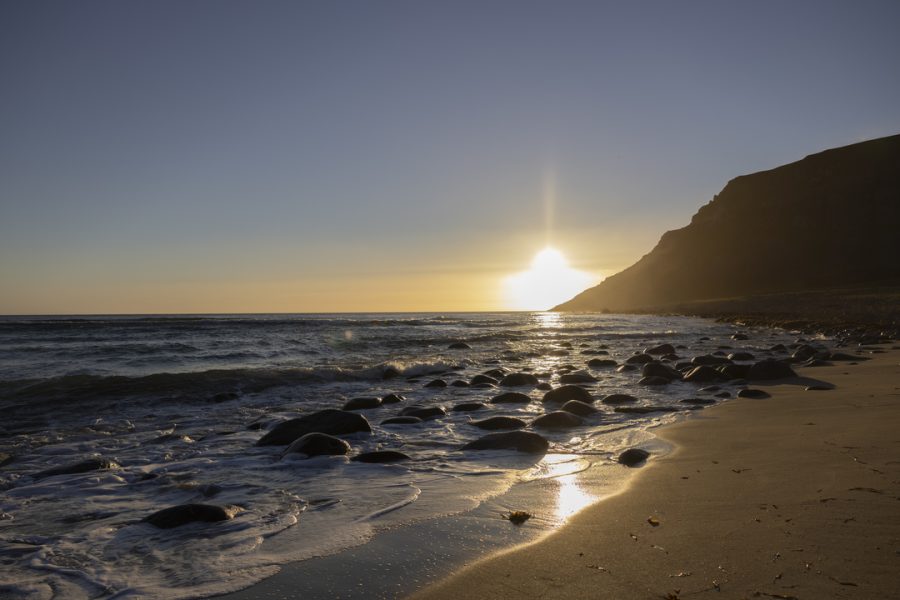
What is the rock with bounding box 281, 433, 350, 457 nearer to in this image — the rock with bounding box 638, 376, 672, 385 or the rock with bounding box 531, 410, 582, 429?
the rock with bounding box 531, 410, 582, 429

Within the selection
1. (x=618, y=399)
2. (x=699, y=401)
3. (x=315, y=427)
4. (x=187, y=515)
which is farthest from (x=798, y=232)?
(x=187, y=515)

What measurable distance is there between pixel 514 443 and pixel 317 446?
2.37 metres

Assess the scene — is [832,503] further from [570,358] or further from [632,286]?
[632,286]

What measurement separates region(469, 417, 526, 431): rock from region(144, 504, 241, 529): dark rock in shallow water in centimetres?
437

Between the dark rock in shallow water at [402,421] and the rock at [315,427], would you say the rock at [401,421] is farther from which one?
the rock at [315,427]

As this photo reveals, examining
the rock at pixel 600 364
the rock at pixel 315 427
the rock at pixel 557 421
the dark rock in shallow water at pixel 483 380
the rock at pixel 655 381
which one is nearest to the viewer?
the rock at pixel 315 427

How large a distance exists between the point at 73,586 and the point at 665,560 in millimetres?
3453

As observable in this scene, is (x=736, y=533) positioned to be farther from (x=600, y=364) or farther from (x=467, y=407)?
(x=600, y=364)

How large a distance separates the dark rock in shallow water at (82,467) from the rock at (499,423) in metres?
4.66

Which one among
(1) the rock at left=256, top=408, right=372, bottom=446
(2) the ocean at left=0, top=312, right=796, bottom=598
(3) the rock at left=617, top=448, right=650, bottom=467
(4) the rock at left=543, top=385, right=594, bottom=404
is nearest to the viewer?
(2) the ocean at left=0, top=312, right=796, bottom=598

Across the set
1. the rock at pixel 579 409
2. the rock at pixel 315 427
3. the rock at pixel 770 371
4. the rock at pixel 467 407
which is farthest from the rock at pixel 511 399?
the rock at pixel 770 371

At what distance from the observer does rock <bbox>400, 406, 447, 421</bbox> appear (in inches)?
368

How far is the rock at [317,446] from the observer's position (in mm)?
6746

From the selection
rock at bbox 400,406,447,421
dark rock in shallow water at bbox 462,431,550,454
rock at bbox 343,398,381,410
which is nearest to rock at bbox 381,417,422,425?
rock at bbox 400,406,447,421
